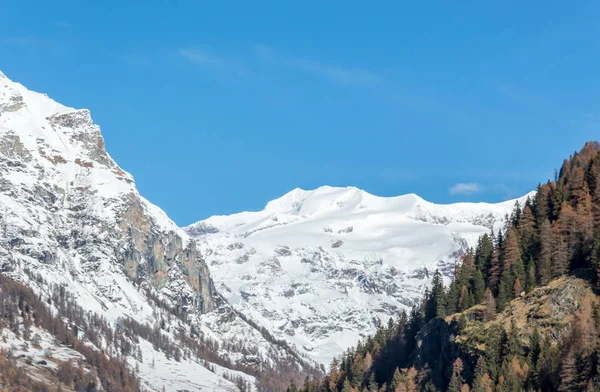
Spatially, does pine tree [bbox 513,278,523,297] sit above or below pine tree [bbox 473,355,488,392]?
above

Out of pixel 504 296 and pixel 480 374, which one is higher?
pixel 504 296

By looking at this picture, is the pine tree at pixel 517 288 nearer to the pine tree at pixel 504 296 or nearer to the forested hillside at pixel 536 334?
the forested hillside at pixel 536 334

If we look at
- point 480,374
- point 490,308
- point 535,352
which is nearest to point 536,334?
point 535,352

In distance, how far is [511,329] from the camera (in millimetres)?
179000

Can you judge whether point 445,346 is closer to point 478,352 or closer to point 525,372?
point 478,352

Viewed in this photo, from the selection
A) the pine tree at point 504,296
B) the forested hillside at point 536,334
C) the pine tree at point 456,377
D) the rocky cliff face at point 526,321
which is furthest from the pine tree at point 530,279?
the pine tree at point 456,377

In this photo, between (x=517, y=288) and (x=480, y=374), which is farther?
(x=517, y=288)

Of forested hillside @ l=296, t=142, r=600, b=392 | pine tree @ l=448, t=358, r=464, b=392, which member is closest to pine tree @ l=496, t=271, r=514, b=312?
forested hillside @ l=296, t=142, r=600, b=392

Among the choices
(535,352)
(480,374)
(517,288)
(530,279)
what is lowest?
(480,374)

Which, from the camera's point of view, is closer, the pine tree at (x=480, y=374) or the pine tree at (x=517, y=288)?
the pine tree at (x=480, y=374)

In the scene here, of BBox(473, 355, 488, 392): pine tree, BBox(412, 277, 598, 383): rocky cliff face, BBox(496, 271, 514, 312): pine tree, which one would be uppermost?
BBox(496, 271, 514, 312): pine tree

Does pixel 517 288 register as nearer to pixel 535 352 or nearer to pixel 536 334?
pixel 536 334

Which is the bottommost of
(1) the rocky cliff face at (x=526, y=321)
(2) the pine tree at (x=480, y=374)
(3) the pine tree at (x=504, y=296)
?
(2) the pine tree at (x=480, y=374)

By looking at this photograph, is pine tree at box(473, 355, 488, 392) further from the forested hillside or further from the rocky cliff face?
the rocky cliff face
